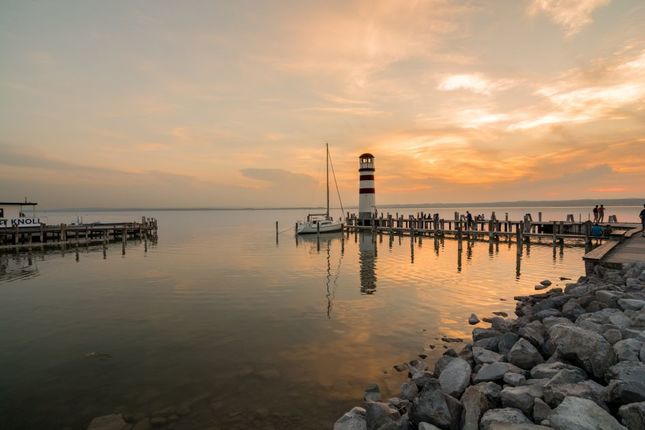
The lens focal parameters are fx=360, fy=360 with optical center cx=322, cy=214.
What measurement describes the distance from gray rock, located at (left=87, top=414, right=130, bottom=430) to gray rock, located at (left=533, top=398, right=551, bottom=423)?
6.67m

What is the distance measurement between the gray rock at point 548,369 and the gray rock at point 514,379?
29 centimetres

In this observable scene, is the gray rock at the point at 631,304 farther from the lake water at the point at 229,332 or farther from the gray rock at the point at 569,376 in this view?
the lake water at the point at 229,332

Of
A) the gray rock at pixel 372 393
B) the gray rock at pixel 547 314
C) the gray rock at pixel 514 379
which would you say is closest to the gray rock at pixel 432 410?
the gray rock at pixel 514 379

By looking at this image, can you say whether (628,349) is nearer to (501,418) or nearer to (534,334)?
(534,334)

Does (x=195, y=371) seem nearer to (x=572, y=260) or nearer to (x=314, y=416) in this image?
(x=314, y=416)

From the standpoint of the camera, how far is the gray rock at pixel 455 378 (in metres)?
5.98

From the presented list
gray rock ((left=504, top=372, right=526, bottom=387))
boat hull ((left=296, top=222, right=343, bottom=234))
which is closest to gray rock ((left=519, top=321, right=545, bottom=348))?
gray rock ((left=504, top=372, right=526, bottom=387))

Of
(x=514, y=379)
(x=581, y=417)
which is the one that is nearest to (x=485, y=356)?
(x=514, y=379)

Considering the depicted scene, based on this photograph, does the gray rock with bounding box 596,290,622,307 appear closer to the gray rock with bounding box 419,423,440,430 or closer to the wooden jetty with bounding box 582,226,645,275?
the wooden jetty with bounding box 582,226,645,275

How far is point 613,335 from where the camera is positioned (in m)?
6.30

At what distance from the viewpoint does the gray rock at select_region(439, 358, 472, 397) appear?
5.98 meters

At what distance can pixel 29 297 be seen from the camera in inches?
643

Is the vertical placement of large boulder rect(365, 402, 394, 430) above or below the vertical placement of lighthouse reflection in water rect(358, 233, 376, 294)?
above

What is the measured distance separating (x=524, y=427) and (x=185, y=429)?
5493 millimetres
